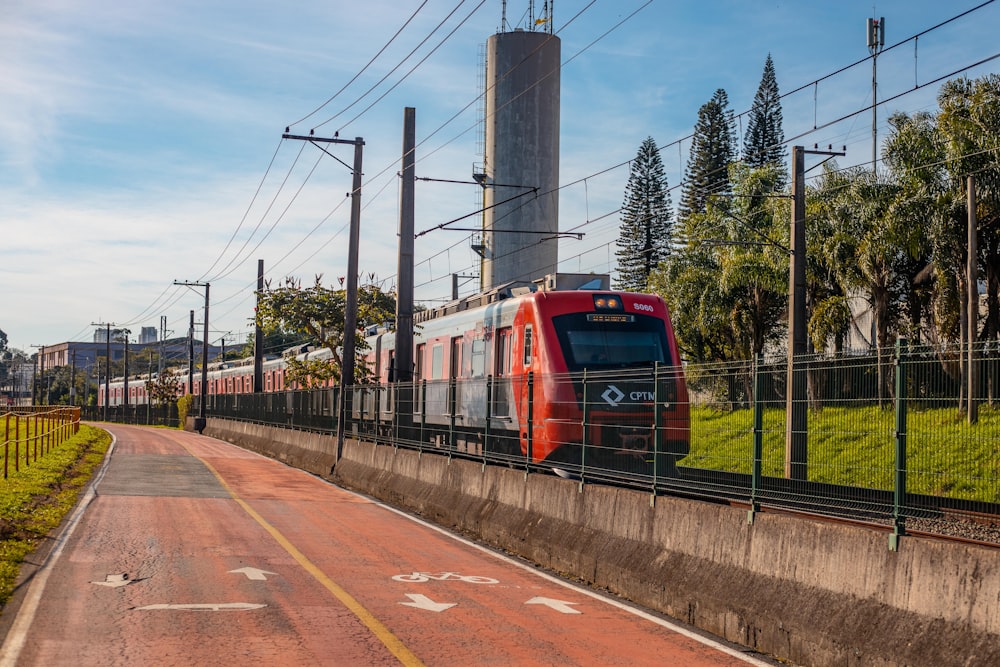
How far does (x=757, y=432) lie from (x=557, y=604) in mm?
2664

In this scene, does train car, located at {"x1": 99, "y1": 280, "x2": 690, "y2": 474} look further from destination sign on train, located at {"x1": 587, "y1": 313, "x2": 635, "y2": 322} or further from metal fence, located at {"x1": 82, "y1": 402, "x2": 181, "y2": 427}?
metal fence, located at {"x1": 82, "y1": 402, "x2": 181, "y2": 427}

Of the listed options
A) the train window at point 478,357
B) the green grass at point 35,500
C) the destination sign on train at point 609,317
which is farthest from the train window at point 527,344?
the green grass at point 35,500

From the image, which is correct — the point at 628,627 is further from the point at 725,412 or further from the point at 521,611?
the point at 725,412

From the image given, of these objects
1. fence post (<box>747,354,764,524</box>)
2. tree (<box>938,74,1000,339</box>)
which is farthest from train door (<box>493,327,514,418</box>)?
tree (<box>938,74,1000,339</box>)

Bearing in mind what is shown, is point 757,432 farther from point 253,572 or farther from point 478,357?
point 478,357

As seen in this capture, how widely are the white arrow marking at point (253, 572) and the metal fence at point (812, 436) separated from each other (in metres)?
4.40

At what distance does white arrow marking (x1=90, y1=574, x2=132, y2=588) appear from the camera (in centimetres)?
1202

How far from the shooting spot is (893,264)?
41.2 meters

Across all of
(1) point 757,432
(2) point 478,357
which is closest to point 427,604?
(1) point 757,432

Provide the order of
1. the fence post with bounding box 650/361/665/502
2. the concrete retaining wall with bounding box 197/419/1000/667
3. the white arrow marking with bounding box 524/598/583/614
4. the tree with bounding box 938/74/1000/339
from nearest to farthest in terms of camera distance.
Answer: the concrete retaining wall with bounding box 197/419/1000/667 < the white arrow marking with bounding box 524/598/583/614 < the fence post with bounding box 650/361/665/502 < the tree with bounding box 938/74/1000/339

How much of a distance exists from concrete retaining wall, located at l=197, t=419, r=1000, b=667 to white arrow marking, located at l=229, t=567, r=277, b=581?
12.1ft

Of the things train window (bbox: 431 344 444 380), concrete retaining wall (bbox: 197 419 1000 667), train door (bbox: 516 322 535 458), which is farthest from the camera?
train window (bbox: 431 344 444 380)

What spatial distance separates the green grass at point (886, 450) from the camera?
28.1ft

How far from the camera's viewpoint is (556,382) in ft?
64.6
